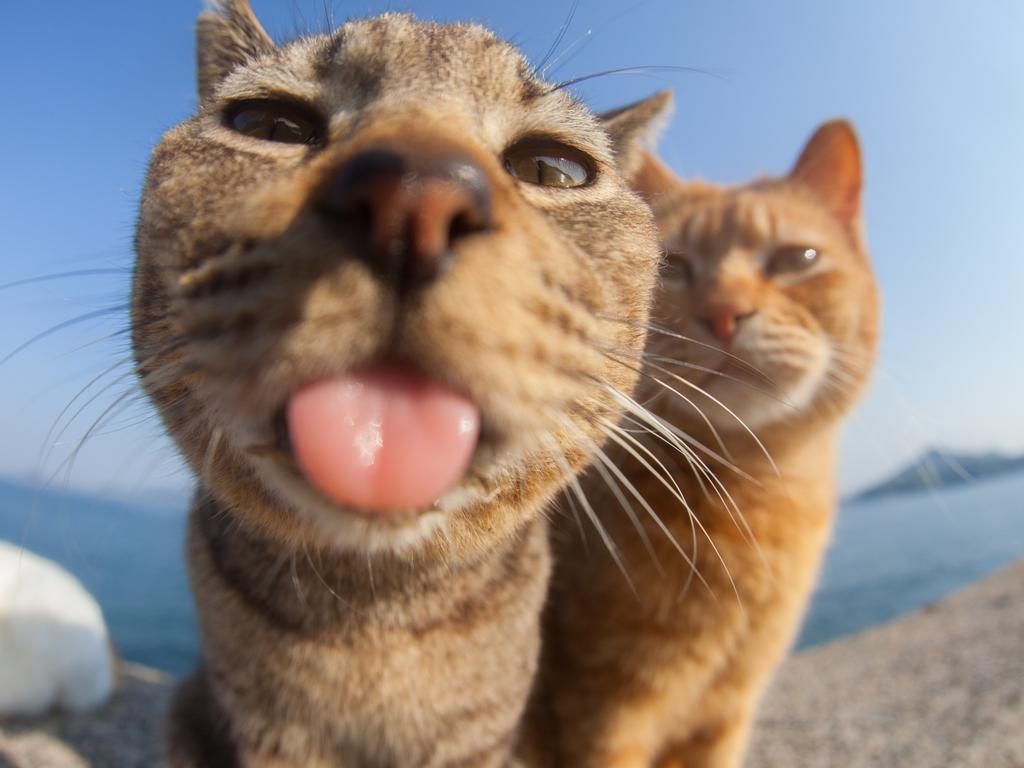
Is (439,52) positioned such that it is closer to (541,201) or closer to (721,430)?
(541,201)

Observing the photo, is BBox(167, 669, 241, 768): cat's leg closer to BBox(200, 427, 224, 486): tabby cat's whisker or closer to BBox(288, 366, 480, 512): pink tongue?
BBox(200, 427, 224, 486): tabby cat's whisker

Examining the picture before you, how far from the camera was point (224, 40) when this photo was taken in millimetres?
1298

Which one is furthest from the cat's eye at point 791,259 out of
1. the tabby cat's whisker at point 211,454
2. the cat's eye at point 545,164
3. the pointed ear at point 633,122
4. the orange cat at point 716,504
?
the tabby cat's whisker at point 211,454

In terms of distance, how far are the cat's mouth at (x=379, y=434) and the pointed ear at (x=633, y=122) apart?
1.02 metres

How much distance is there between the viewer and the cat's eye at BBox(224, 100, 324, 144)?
97cm

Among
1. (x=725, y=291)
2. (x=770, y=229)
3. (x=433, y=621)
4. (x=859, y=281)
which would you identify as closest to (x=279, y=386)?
(x=433, y=621)

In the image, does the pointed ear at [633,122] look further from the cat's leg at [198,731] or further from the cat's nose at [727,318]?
the cat's leg at [198,731]

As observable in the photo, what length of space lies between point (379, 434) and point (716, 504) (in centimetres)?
110

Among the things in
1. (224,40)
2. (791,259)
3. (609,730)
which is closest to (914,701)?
(609,730)

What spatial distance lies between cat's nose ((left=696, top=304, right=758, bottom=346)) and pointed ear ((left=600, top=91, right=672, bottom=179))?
39 centimetres

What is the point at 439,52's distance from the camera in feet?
3.38

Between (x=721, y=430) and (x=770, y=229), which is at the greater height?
(x=770, y=229)

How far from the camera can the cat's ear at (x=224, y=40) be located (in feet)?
4.12

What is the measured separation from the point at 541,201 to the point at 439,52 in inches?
12.1
